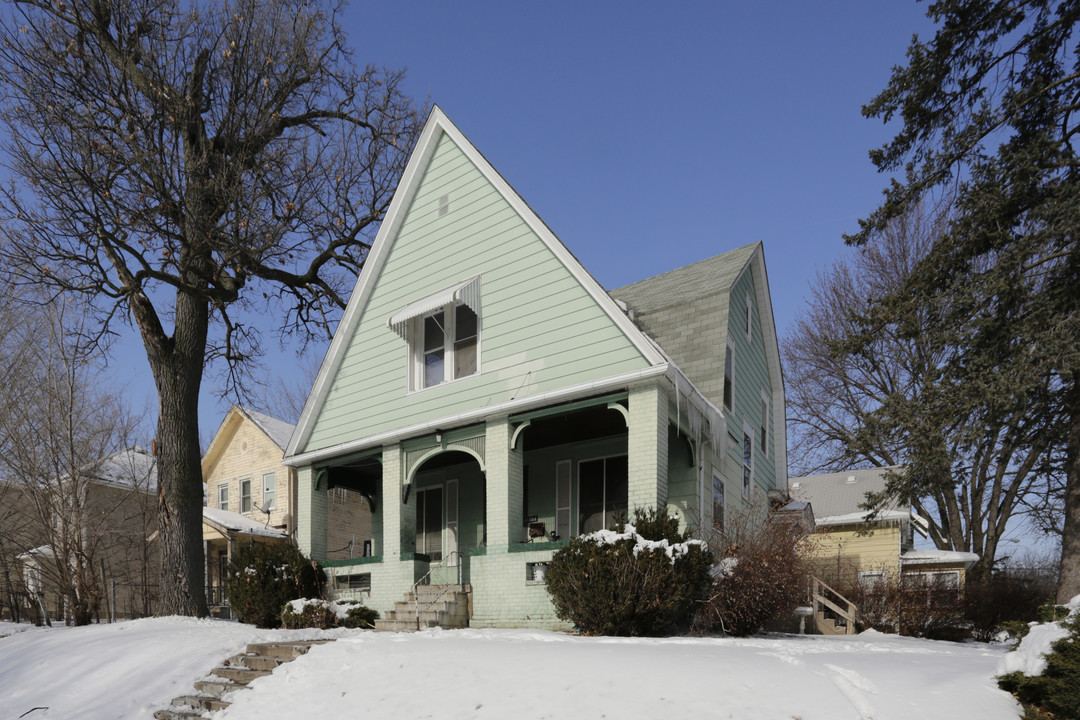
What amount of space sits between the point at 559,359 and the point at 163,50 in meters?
10.5

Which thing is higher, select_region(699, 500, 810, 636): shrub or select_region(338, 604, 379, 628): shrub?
select_region(699, 500, 810, 636): shrub

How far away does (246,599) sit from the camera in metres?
14.3

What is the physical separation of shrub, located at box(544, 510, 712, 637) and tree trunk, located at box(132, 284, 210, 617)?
27.1 ft

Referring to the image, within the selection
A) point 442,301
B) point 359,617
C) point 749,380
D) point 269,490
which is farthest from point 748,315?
point 269,490

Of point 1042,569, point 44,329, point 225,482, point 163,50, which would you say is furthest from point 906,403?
point 1042,569

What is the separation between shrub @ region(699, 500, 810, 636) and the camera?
37.4ft

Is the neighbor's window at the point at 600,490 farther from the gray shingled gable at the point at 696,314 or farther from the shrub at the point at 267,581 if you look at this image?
the shrub at the point at 267,581

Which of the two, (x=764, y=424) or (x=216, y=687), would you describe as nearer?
(x=216, y=687)

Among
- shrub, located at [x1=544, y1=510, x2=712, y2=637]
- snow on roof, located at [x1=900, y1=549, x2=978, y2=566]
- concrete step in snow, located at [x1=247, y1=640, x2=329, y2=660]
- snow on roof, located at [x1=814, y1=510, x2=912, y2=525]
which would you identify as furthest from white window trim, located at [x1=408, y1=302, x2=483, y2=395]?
snow on roof, located at [x1=900, y1=549, x2=978, y2=566]

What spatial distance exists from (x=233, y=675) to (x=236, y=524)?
48.8ft

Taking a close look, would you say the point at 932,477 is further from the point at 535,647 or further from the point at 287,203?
the point at 287,203

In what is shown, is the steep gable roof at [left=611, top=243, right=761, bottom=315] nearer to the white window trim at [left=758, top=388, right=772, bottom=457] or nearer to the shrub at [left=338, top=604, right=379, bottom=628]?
the white window trim at [left=758, top=388, right=772, bottom=457]

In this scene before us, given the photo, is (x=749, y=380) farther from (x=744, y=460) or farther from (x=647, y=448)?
(x=647, y=448)

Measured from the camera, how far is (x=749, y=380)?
17.9 metres
